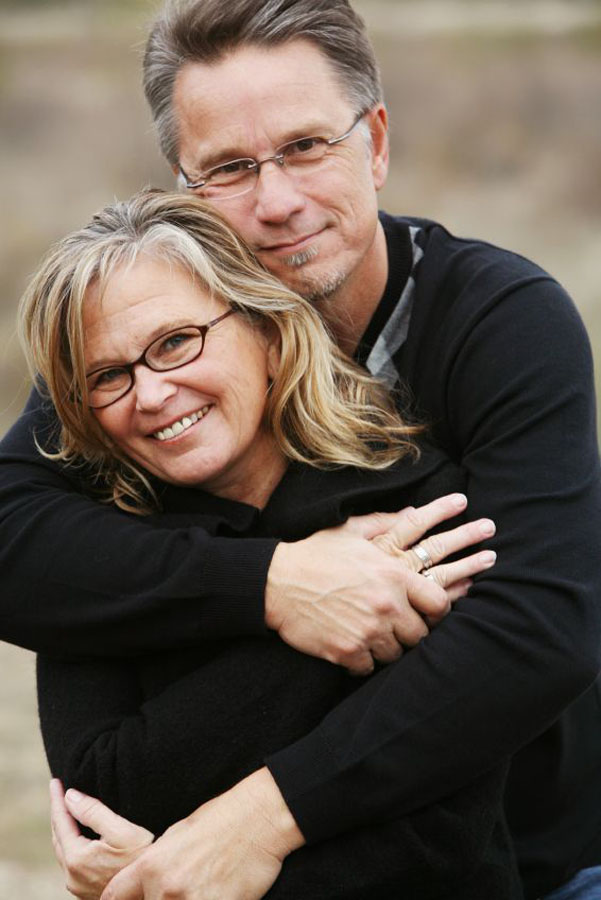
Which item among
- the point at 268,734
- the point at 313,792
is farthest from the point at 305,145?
the point at 313,792

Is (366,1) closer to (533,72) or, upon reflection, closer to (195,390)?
(533,72)

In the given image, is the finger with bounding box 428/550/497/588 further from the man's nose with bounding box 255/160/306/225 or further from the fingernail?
the man's nose with bounding box 255/160/306/225

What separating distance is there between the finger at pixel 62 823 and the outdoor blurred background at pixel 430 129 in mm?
10317

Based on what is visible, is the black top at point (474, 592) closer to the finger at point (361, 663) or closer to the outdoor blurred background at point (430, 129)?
the finger at point (361, 663)

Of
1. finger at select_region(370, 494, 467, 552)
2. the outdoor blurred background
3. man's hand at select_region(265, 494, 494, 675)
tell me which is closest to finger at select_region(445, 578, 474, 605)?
man's hand at select_region(265, 494, 494, 675)

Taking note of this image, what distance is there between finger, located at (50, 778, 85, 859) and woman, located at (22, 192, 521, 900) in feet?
0.17

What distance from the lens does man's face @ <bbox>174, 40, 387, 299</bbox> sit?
267cm

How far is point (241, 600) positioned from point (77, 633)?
0.32 m

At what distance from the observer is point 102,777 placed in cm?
226

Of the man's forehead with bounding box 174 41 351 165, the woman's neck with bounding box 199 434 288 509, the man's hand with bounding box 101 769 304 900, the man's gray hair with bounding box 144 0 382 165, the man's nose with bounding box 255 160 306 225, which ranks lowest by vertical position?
the man's hand with bounding box 101 769 304 900

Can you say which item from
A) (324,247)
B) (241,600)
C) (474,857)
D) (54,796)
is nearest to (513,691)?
(474,857)

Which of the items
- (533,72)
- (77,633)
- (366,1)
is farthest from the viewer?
(366,1)

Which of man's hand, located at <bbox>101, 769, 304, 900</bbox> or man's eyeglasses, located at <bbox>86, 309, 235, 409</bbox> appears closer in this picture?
man's hand, located at <bbox>101, 769, 304, 900</bbox>

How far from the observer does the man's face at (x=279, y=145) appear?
8.75 ft
